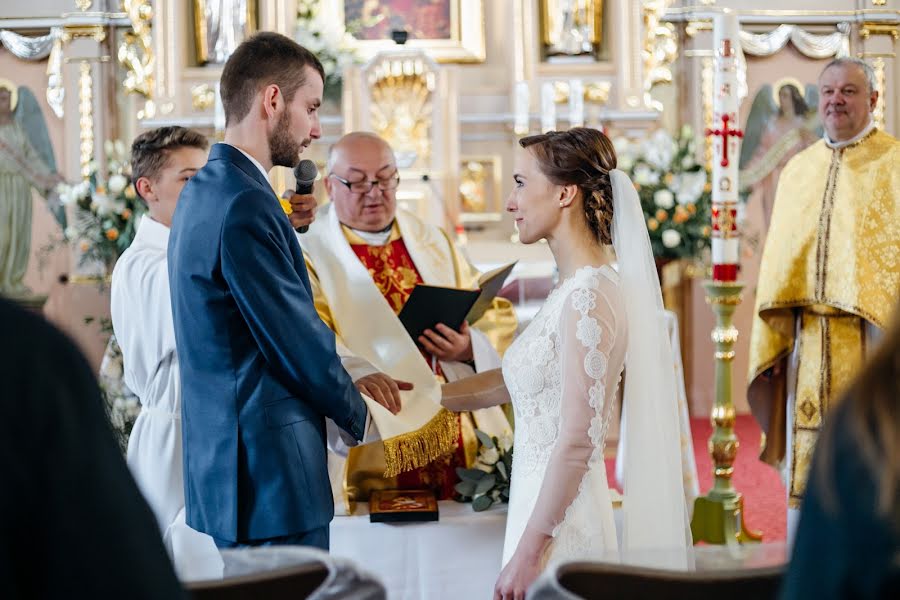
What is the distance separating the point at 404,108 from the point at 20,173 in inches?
122

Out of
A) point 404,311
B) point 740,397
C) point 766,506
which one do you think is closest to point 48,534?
point 404,311

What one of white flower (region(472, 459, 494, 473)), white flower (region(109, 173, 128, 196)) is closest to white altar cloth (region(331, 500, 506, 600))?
white flower (region(472, 459, 494, 473))

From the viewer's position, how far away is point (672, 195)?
6734 millimetres

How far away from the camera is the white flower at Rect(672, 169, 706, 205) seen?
21.8 feet

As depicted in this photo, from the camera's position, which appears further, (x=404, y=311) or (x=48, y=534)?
(x=404, y=311)

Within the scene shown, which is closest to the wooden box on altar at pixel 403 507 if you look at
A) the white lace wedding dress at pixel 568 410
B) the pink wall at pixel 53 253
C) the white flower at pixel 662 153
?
the white lace wedding dress at pixel 568 410

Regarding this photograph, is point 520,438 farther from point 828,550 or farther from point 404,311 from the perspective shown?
point 828,550

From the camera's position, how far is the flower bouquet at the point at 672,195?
669 centimetres

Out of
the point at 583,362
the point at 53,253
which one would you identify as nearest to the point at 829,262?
the point at 583,362

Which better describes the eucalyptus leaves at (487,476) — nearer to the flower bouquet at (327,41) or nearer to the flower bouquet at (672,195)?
the flower bouquet at (672,195)

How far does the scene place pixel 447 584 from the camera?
3.59 meters

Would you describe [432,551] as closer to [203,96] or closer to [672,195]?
[672,195]

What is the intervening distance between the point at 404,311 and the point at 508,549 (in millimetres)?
1005

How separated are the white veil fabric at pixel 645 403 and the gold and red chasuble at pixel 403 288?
1.12 meters
